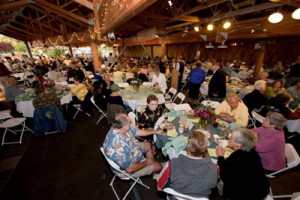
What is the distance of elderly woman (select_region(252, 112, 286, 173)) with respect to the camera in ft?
7.25

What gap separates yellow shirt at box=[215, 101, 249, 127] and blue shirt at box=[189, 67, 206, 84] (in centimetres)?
295

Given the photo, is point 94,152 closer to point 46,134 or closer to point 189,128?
point 46,134

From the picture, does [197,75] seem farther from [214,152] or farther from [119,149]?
[119,149]

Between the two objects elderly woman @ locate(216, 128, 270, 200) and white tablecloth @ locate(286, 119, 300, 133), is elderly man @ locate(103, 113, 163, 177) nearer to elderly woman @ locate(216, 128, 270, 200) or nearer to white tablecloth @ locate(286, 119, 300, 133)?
elderly woman @ locate(216, 128, 270, 200)

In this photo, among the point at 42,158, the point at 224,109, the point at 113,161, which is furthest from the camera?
the point at 42,158

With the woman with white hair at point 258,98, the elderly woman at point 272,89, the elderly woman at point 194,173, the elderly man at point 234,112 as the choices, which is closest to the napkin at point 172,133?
the elderly woman at point 194,173

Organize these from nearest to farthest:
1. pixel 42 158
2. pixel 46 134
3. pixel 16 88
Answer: pixel 42 158 → pixel 46 134 → pixel 16 88

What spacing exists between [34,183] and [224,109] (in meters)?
4.04

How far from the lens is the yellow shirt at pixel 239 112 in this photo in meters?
2.99

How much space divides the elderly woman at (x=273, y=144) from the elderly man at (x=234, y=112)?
608mm

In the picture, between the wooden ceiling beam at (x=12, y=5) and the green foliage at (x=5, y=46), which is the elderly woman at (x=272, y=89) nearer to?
the wooden ceiling beam at (x=12, y=5)

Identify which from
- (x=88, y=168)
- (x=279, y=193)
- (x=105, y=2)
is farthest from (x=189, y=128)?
(x=105, y=2)

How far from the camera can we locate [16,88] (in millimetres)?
5578

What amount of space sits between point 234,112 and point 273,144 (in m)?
1.02
